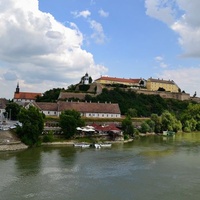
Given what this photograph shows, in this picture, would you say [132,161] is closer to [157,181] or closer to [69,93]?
[157,181]

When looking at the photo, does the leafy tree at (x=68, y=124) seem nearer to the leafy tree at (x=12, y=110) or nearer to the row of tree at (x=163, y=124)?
the row of tree at (x=163, y=124)

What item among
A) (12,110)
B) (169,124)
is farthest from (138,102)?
(12,110)

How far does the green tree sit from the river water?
203 centimetres

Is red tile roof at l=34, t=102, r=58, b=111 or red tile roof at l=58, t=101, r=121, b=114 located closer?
red tile roof at l=34, t=102, r=58, b=111

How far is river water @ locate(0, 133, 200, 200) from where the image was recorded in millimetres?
19141

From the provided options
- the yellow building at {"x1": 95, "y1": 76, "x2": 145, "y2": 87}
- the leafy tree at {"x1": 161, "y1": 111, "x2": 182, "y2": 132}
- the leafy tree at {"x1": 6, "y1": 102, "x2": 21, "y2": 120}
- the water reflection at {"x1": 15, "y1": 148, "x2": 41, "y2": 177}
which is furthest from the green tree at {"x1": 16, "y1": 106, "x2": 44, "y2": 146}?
the yellow building at {"x1": 95, "y1": 76, "x2": 145, "y2": 87}

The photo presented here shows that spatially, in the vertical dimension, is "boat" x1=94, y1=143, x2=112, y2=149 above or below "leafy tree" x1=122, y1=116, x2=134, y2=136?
below

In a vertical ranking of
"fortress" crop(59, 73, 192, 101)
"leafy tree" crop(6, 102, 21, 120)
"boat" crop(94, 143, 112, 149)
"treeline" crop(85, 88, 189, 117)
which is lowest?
"boat" crop(94, 143, 112, 149)

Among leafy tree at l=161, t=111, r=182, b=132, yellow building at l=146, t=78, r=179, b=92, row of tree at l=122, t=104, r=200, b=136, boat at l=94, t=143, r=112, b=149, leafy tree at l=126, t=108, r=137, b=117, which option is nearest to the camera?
boat at l=94, t=143, r=112, b=149

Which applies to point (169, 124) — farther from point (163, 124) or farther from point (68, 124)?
point (68, 124)

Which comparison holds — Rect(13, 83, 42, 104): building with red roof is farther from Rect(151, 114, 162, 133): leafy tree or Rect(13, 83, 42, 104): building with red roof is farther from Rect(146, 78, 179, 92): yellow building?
Rect(151, 114, 162, 133): leafy tree

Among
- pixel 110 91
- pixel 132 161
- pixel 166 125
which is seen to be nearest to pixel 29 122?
pixel 132 161

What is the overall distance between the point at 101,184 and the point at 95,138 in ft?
70.5

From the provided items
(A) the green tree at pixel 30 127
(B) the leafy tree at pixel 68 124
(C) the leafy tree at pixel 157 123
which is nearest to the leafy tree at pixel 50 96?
(C) the leafy tree at pixel 157 123
